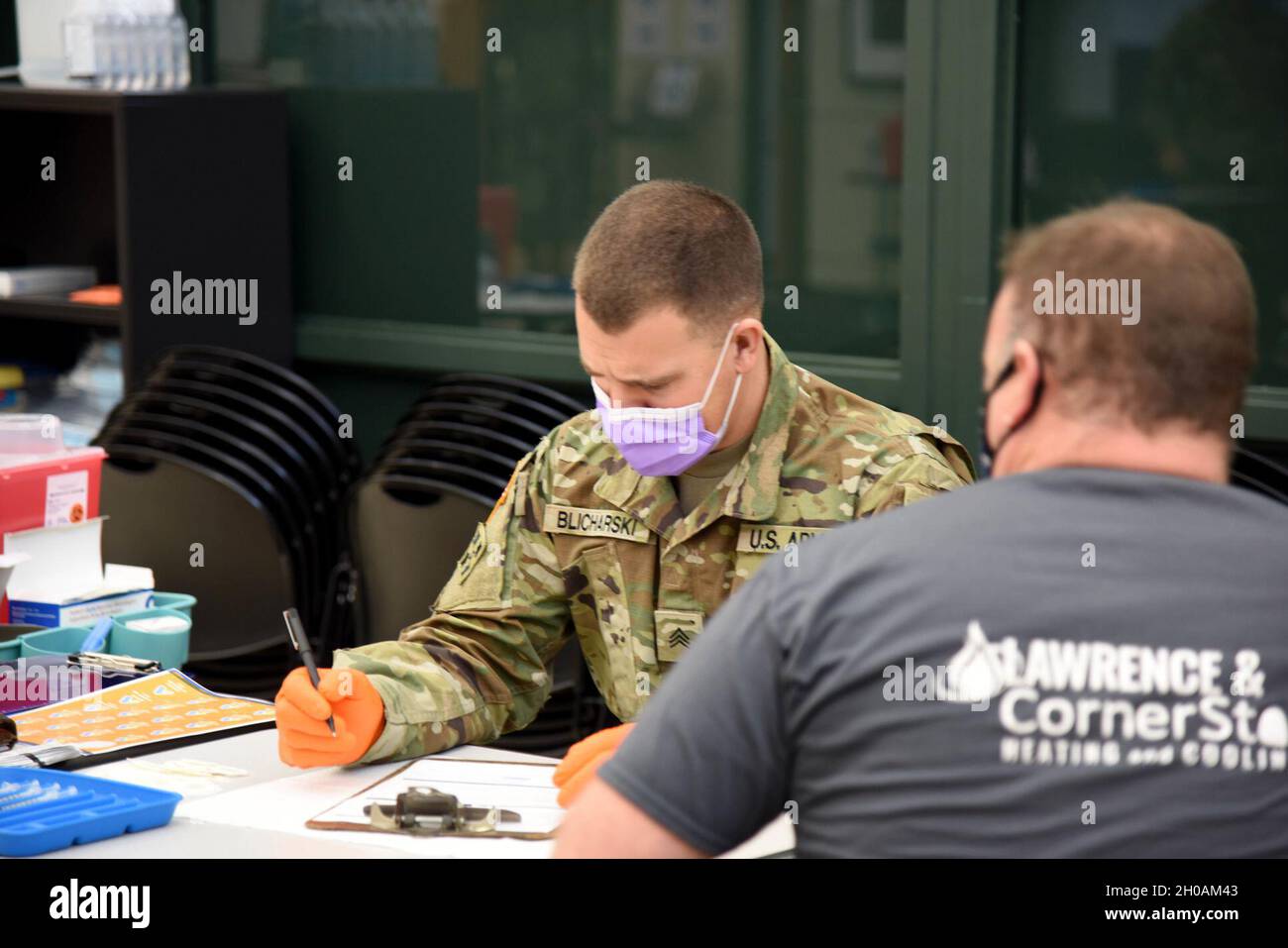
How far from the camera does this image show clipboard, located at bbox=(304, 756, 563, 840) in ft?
6.56

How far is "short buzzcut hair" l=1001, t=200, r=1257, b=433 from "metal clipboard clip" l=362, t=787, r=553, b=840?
36.7 inches

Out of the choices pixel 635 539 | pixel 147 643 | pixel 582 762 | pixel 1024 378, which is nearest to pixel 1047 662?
pixel 1024 378

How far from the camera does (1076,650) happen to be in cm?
124

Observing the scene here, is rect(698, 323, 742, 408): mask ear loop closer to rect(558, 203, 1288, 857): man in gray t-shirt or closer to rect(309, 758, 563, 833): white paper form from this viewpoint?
rect(309, 758, 563, 833): white paper form

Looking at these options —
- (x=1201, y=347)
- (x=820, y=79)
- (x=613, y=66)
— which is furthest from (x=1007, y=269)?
(x=613, y=66)

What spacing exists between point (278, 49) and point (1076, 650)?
4.02 metres

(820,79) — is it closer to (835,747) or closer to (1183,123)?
(1183,123)

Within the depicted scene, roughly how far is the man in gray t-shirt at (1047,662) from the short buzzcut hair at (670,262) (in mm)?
1065

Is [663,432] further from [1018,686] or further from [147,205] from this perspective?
[147,205]

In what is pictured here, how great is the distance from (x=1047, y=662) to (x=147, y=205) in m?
3.50

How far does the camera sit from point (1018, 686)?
1.24 m

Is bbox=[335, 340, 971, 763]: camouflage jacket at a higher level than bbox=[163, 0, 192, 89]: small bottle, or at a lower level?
lower

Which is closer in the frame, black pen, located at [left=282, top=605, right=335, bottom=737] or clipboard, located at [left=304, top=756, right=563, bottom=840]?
clipboard, located at [left=304, top=756, right=563, bottom=840]
